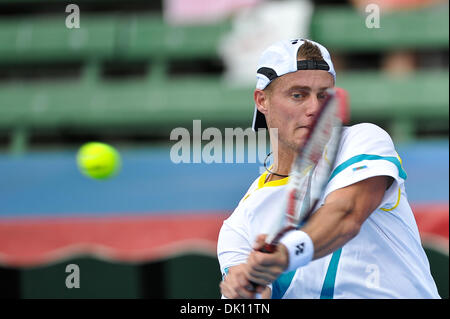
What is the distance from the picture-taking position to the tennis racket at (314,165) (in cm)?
203

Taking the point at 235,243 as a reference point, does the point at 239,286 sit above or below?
below

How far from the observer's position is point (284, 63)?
7.91 feet

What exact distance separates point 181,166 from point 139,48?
185 inches


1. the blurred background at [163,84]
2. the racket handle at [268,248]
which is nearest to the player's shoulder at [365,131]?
the racket handle at [268,248]

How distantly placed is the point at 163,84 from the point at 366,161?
949 cm

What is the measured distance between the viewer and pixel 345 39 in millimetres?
11469

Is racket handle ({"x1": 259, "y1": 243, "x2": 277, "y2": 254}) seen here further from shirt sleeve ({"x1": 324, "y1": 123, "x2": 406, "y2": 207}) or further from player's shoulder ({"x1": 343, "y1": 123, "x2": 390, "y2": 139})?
player's shoulder ({"x1": 343, "y1": 123, "x2": 390, "y2": 139})

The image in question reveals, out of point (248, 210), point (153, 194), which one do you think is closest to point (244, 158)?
point (153, 194)

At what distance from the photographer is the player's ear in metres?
2.60

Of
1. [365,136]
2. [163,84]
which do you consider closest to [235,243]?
[365,136]

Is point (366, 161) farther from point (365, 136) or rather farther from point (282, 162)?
point (282, 162)

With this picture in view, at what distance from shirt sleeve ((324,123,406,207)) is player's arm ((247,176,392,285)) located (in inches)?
1.1
